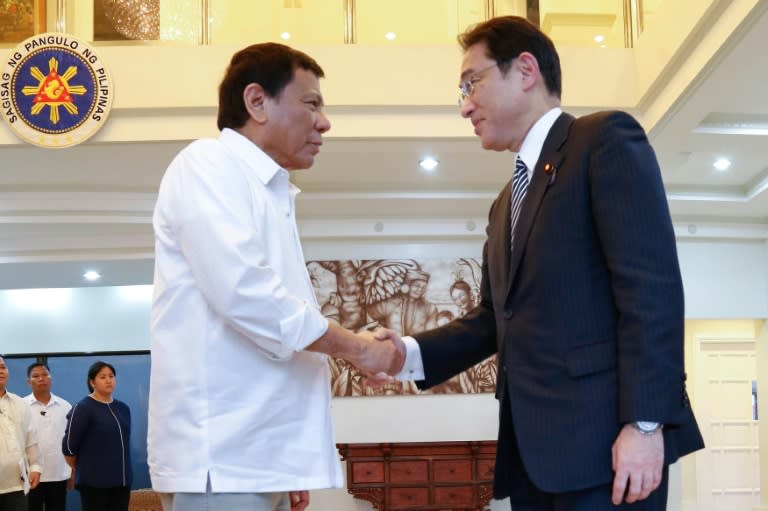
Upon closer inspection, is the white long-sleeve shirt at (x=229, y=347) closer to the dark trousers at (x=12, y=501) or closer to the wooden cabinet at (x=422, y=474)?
the dark trousers at (x=12, y=501)

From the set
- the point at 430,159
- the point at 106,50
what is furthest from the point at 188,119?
the point at 430,159

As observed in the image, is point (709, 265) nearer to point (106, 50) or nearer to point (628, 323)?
point (106, 50)

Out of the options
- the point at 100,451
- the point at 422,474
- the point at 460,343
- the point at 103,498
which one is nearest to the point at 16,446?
the point at 100,451

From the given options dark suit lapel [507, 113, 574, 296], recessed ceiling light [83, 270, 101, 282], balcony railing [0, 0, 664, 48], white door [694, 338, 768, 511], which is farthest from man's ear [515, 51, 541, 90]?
white door [694, 338, 768, 511]

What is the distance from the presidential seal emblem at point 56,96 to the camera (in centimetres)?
707

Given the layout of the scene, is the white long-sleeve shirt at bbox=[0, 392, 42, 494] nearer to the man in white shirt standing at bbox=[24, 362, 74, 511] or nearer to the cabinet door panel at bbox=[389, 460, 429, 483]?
the man in white shirt standing at bbox=[24, 362, 74, 511]

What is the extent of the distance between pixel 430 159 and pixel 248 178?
594 centimetres

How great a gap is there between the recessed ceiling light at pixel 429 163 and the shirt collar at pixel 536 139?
5.70 m

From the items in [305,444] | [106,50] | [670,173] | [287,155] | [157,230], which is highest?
[106,50]

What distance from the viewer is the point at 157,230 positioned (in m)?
2.22

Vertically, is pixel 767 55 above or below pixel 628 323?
above

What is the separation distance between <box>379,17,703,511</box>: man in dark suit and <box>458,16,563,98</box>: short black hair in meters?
0.12

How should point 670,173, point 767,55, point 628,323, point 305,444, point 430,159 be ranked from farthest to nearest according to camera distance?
point 670,173 < point 430,159 < point 767,55 < point 305,444 < point 628,323

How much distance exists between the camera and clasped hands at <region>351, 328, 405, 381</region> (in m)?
2.37
